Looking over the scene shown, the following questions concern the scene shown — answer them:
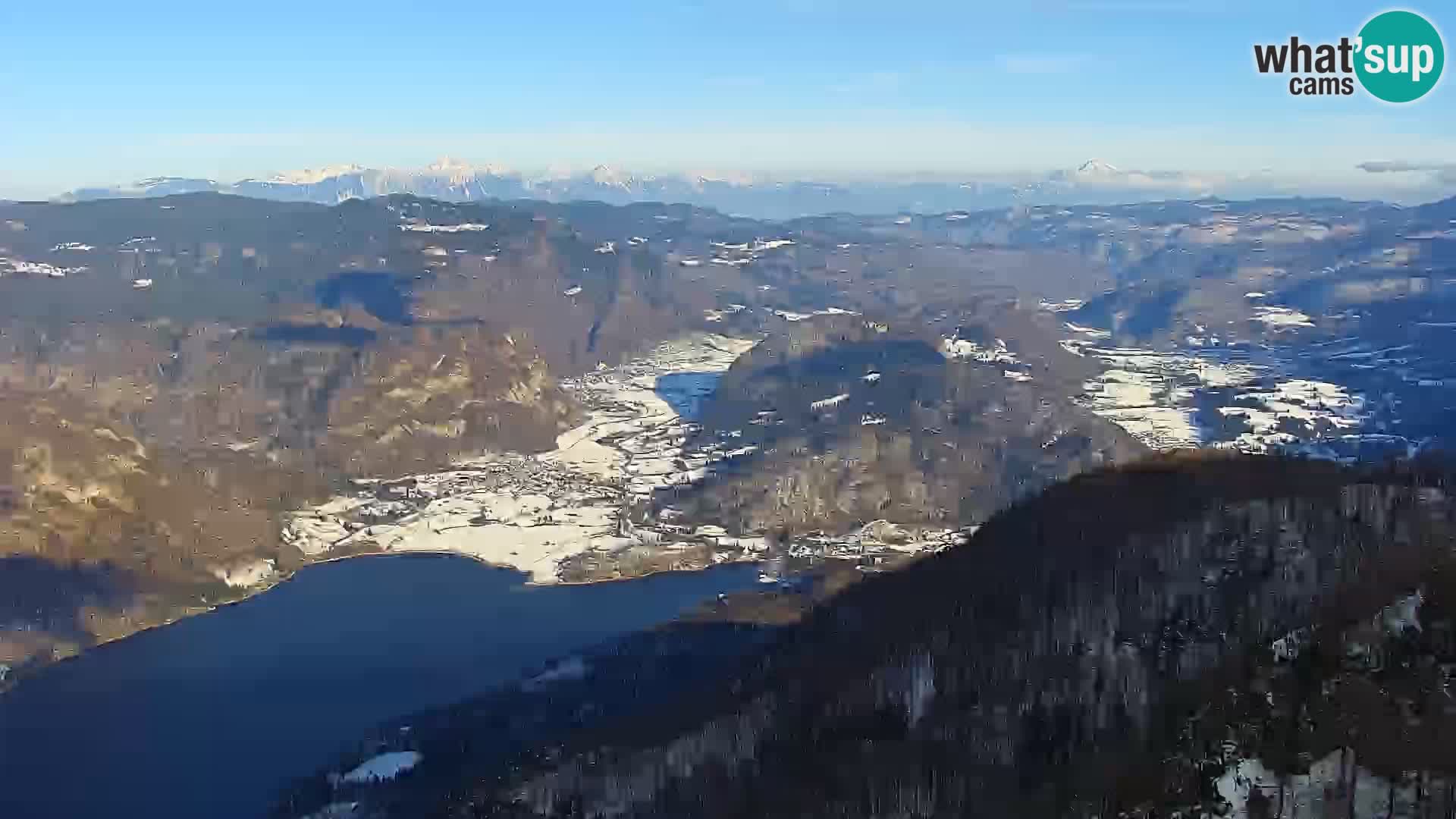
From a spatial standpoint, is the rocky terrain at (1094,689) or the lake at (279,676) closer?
the rocky terrain at (1094,689)

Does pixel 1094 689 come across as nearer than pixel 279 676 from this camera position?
Yes

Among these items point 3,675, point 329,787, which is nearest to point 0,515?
point 3,675

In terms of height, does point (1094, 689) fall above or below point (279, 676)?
above

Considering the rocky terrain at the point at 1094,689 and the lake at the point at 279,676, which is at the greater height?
the rocky terrain at the point at 1094,689

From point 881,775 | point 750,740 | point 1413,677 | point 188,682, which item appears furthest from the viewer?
point 188,682

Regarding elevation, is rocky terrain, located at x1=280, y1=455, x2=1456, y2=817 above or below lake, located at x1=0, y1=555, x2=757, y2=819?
above

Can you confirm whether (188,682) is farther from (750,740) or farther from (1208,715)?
(1208,715)

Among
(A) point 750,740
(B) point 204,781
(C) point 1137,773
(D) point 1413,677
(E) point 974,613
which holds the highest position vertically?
(D) point 1413,677

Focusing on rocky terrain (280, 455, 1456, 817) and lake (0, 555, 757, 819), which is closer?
rocky terrain (280, 455, 1456, 817)
